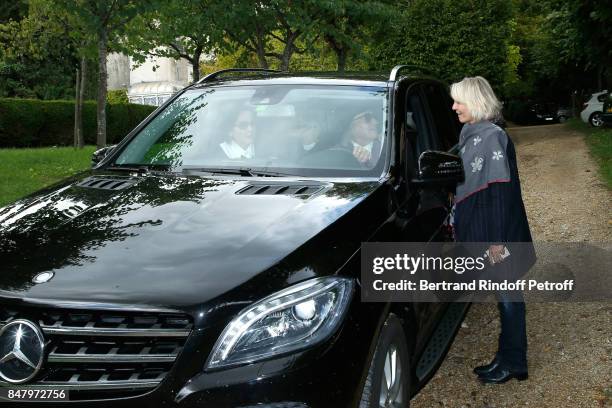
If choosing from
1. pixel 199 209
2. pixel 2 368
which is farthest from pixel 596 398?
pixel 2 368

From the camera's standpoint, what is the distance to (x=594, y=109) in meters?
26.6

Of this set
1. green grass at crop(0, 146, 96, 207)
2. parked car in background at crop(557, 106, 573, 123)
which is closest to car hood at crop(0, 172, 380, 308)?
green grass at crop(0, 146, 96, 207)

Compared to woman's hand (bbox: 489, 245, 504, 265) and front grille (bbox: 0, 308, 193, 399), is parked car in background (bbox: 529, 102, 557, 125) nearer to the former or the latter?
woman's hand (bbox: 489, 245, 504, 265)

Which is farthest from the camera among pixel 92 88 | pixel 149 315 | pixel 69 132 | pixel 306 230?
pixel 92 88

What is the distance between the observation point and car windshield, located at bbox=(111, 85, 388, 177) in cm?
371

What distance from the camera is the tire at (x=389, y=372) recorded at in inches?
104

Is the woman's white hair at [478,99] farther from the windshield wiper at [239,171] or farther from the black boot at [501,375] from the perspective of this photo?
the black boot at [501,375]

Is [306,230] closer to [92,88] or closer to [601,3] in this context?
[601,3]

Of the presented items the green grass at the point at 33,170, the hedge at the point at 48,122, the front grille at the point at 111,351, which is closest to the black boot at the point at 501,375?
the front grille at the point at 111,351

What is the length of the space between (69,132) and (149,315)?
26.0m

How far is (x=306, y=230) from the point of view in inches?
107

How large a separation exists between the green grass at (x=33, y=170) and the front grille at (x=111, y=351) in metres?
7.21

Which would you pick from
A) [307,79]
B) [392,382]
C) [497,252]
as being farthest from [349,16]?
[392,382]

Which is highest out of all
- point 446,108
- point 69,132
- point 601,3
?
point 601,3
